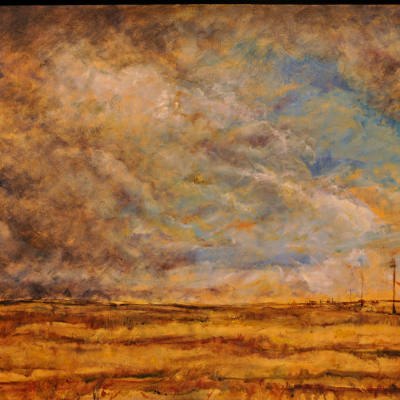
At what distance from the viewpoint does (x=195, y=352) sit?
190cm

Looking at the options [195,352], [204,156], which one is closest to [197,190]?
[204,156]

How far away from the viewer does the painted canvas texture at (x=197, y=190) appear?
75.2 inches

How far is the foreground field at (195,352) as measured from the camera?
186cm

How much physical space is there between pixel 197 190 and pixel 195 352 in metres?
1.08

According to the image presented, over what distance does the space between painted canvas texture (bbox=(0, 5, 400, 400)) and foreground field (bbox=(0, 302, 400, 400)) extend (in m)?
0.01

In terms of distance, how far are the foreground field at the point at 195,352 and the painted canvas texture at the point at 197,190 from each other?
0.04 ft

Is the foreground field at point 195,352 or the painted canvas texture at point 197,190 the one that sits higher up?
the painted canvas texture at point 197,190

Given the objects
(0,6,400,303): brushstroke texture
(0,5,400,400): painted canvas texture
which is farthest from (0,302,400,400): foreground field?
(0,6,400,303): brushstroke texture

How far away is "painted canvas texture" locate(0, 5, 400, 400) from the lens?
191cm

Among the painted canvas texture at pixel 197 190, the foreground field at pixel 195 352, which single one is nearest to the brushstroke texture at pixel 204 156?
the painted canvas texture at pixel 197 190

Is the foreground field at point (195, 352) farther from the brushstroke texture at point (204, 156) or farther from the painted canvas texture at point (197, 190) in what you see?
the brushstroke texture at point (204, 156)

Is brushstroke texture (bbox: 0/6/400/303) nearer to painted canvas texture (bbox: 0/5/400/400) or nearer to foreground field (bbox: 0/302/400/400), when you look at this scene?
painted canvas texture (bbox: 0/5/400/400)

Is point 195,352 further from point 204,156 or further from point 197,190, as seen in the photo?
point 204,156

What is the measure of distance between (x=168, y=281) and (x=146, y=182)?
0.70m
